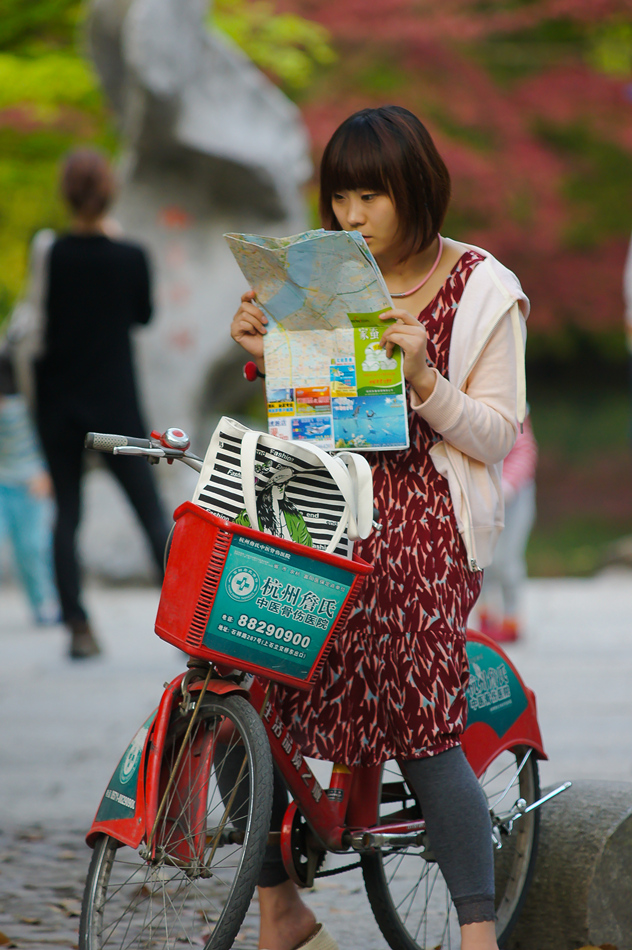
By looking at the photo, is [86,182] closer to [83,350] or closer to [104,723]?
[83,350]

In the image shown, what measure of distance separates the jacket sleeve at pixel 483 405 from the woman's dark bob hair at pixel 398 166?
0.25 metres

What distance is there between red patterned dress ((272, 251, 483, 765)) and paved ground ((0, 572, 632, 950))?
658 mm

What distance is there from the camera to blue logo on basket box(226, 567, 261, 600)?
1953mm

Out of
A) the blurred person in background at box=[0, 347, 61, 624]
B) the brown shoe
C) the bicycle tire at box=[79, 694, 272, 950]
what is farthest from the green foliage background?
the bicycle tire at box=[79, 694, 272, 950]

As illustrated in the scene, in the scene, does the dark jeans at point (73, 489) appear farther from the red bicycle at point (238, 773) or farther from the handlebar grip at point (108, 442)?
the handlebar grip at point (108, 442)

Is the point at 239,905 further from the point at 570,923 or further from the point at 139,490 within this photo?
the point at 139,490

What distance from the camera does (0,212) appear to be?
41.1ft

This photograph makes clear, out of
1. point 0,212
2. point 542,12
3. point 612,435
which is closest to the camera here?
point 0,212

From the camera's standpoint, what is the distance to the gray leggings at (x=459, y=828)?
2.18 meters

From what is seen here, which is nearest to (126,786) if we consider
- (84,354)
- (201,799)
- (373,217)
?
(201,799)

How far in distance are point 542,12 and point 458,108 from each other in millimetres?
2351

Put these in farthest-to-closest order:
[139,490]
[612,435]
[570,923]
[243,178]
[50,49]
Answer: [612,435], [50,49], [243,178], [139,490], [570,923]

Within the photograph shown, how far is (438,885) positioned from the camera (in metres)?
2.85

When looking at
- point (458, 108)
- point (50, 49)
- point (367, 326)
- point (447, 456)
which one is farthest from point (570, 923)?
point (458, 108)
